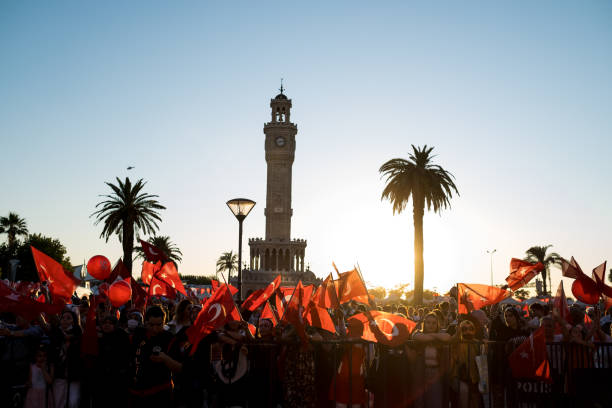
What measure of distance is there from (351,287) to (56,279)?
523 centimetres

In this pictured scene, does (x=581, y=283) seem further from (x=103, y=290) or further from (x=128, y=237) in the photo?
(x=128, y=237)

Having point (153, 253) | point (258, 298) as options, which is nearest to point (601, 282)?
point (258, 298)

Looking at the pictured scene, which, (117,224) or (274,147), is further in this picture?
(274,147)

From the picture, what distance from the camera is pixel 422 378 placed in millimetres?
8867

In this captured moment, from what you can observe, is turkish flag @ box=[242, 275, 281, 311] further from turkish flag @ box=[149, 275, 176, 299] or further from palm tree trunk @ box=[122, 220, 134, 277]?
palm tree trunk @ box=[122, 220, 134, 277]

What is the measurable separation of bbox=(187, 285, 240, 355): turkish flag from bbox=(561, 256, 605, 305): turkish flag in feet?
22.8

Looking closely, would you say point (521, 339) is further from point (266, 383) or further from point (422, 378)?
point (266, 383)

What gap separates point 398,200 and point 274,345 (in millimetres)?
29365

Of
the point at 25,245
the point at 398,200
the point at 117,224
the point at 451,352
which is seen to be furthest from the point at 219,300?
the point at 25,245

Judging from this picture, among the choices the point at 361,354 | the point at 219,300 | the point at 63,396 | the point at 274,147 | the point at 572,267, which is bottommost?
the point at 63,396

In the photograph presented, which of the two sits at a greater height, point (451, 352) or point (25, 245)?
point (25, 245)

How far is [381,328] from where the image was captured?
29.6ft

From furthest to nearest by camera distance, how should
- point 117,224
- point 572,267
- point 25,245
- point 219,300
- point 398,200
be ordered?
point 25,245 → point 117,224 → point 398,200 → point 572,267 → point 219,300

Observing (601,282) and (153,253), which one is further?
(153,253)
